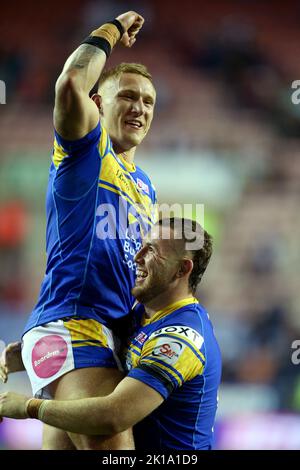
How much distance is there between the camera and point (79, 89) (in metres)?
3.07

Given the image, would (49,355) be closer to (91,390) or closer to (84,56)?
(91,390)

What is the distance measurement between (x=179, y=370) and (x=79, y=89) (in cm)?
123

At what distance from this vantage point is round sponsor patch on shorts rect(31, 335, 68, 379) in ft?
10.6

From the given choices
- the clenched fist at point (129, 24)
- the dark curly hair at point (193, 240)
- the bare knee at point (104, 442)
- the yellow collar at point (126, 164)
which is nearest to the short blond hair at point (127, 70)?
the clenched fist at point (129, 24)

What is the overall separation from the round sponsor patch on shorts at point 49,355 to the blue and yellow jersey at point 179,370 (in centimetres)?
32

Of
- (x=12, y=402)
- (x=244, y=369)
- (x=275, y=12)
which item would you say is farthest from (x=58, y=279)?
(x=275, y=12)

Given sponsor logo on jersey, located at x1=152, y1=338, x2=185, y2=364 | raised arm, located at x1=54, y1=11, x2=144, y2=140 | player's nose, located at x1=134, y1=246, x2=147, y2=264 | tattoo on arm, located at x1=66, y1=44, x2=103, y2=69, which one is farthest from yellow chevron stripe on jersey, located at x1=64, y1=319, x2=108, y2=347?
tattoo on arm, located at x1=66, y1=44, x2=103, y2=69

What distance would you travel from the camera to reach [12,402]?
3.13 m

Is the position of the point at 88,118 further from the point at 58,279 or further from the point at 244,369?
the point at 244,369

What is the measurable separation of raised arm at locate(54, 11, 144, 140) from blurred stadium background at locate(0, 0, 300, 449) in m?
6.39

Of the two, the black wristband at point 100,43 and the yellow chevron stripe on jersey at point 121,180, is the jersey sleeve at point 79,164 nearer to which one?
the yellow chevron stripe on jersey at point 121,180

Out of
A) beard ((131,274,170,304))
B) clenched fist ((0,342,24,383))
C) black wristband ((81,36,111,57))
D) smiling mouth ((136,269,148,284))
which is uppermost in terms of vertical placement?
black wristband ((81,36,111,57))

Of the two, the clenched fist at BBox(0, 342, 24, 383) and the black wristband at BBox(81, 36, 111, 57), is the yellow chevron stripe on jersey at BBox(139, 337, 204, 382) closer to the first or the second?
the clenched fist at BBox(0, 342, 24, 383)

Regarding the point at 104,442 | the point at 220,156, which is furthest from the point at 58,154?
the point at 220,156
